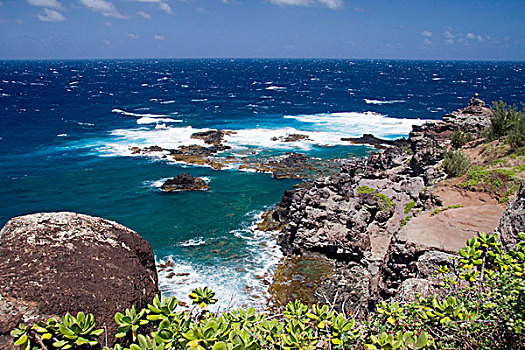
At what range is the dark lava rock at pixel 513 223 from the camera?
6.44 metres

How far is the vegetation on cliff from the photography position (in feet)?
12.1

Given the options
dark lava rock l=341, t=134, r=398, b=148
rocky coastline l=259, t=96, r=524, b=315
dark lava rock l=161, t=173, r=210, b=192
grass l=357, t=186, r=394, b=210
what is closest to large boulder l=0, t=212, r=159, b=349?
rocky coastline l=259, t=96, r=524, b=315

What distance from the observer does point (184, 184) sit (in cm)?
3547

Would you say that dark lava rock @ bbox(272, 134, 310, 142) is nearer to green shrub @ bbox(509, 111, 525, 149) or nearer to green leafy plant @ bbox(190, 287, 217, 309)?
green shrub @ bbox(509, 111, 525, 149)

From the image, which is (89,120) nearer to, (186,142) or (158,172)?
(186,142)

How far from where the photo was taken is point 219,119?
7025 centimetres

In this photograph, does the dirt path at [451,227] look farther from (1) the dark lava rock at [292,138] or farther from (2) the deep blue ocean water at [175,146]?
(1) the dark lava rock at [292,138]

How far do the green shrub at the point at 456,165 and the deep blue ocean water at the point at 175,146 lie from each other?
10.4 m

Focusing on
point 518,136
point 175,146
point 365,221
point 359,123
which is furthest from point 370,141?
point 518,136

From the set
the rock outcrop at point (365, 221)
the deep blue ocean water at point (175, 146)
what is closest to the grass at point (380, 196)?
the rock outcrop at point (365, 221)

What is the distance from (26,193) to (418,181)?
111 ft

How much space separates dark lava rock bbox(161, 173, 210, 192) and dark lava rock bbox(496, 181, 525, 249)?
3020 cm

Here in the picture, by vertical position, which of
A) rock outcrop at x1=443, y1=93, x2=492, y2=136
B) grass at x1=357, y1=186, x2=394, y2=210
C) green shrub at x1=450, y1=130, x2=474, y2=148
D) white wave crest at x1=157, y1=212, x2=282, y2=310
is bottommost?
white wave crest at x1=157, y1=212, x2=282, y2=310

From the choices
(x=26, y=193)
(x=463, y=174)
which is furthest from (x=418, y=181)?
(x=26, y=193)
